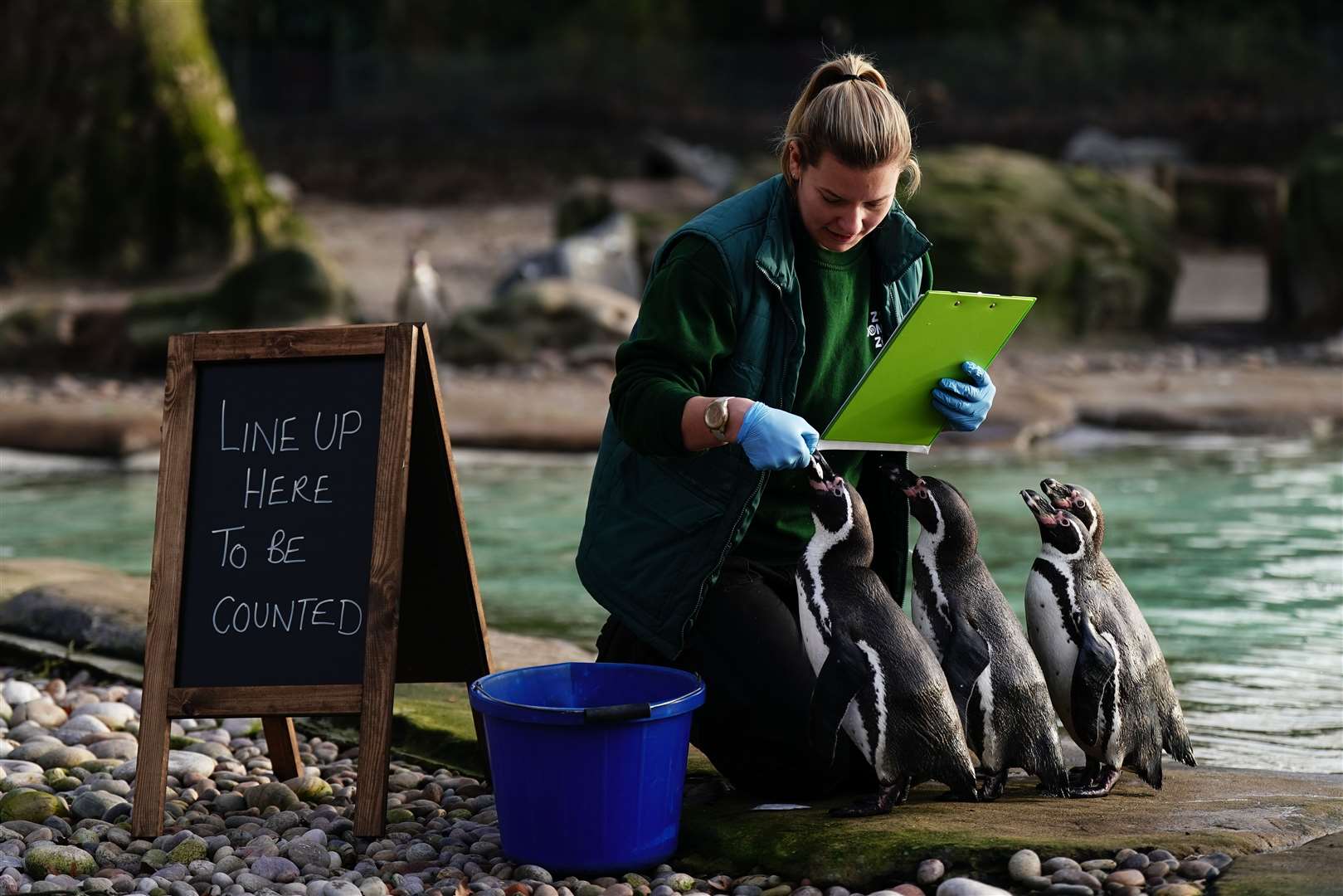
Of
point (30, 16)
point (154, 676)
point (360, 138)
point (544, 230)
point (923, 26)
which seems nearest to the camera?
point (154, 676)

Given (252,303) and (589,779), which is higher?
(252,303)

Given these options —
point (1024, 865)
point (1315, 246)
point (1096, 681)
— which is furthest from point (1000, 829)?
point (1315, 246)

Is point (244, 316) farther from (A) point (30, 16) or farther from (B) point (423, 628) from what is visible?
(B) point (423, 628)

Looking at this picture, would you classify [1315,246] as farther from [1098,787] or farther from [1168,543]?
[1098,787]

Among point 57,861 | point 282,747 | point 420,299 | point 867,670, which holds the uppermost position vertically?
point 420,299

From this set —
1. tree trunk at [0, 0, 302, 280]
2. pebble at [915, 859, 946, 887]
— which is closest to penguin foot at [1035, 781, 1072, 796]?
pebble at [915, 859, 946, 887]

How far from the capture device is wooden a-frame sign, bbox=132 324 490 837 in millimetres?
3330

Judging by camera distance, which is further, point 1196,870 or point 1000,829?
point 1000,829

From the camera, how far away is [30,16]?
→ 43.7ft

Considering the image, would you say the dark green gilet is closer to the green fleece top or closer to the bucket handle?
the green fleece top

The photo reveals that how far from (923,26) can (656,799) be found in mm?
29988

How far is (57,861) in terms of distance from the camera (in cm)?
310

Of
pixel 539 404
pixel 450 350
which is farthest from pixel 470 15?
pixel 539 404

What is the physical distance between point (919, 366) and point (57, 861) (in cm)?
180
